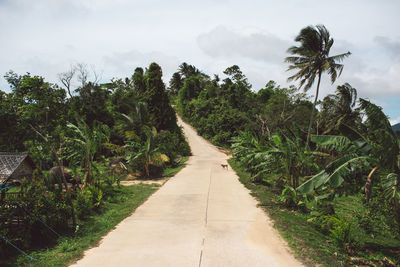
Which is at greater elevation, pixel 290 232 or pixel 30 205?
pixel 30 205

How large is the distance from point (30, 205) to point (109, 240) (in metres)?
2.12

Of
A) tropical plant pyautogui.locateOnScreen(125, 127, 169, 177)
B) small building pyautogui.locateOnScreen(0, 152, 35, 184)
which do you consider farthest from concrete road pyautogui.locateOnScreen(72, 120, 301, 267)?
small building pyautogui.locateOnScreen(0, 152, 35, 184)

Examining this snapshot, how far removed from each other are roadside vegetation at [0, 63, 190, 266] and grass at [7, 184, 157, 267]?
23mm

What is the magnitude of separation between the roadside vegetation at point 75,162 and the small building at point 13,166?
419 millimetres

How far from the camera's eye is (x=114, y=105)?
2895 cm

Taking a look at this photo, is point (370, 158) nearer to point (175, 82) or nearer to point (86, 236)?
point (86, 236)

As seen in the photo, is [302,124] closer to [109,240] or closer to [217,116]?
[217,116]

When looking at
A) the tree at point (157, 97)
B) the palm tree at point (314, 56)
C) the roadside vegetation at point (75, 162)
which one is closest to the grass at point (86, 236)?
the roadside vegetation at point (75, 162)

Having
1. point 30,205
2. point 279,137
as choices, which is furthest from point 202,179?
point 30,205

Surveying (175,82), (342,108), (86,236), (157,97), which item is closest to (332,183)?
(86,236)

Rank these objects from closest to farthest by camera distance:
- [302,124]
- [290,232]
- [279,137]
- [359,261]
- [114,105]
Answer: [359,261]
[290,232]
[279,137]
[114,105]
[302,124]

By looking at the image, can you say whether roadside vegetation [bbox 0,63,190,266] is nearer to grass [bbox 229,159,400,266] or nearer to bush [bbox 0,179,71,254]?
bush [bbox 0,179,71,254]

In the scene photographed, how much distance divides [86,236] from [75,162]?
4.76 metres

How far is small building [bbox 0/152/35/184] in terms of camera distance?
399 inches
